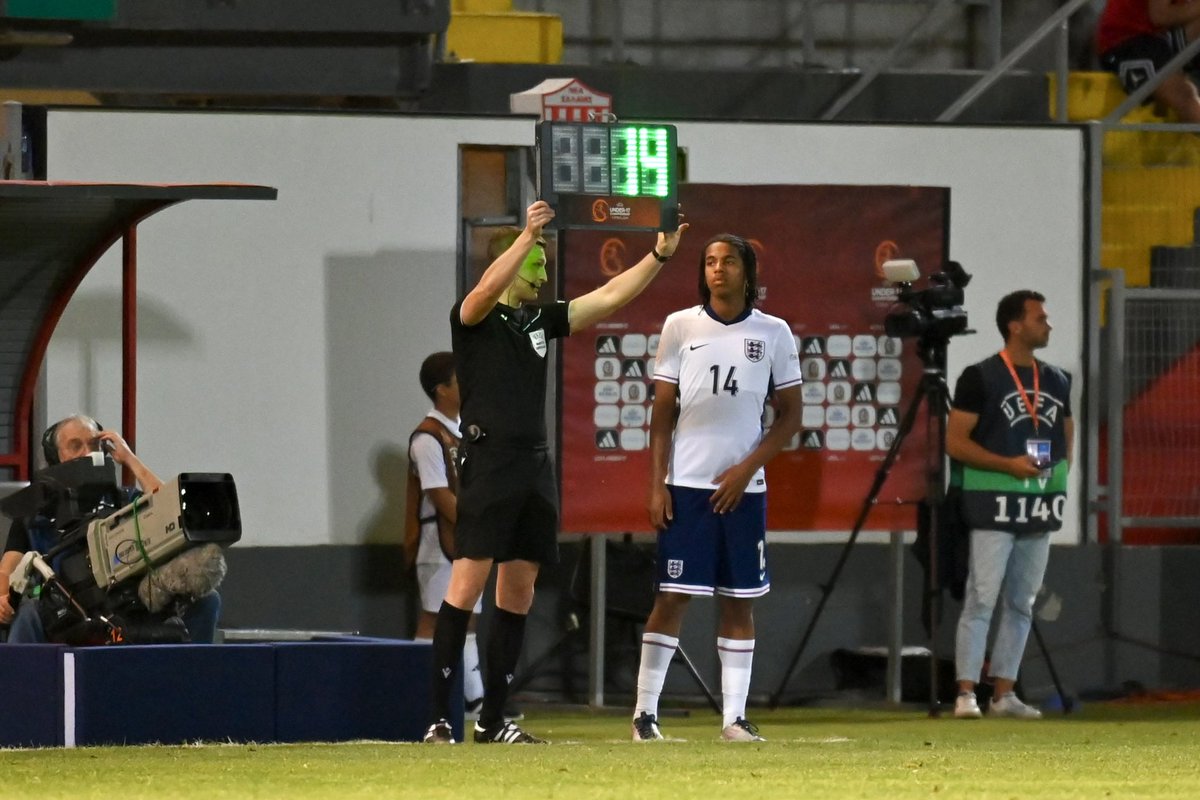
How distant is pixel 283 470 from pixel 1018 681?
3.92 meters

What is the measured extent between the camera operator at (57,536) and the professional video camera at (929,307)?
3.69 m

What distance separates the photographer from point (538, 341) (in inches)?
337

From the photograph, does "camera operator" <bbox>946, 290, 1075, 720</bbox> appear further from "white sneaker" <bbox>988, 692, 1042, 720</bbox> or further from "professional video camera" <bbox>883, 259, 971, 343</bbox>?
"professional video camera" <bbox>883, 259, 971, 343</bbox>

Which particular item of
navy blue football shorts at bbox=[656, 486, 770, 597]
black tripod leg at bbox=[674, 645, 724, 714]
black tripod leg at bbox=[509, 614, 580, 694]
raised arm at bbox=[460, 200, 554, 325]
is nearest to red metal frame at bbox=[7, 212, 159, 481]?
raised arm at bbox=[460, 200, 554, 325]

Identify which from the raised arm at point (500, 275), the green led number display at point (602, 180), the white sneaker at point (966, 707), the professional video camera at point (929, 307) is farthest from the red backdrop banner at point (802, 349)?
the raised arm at point (500, 275)

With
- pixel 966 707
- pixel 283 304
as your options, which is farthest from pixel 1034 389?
pixel 283 304

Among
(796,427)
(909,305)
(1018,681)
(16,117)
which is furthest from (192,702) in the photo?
(1018,681)

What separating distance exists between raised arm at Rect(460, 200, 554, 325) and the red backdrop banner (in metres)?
2.48

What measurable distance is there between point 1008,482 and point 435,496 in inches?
107

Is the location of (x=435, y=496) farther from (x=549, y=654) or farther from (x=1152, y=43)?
(x=1152, y=43)

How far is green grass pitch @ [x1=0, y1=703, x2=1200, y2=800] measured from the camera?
254 inches

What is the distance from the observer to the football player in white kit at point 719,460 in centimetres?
895

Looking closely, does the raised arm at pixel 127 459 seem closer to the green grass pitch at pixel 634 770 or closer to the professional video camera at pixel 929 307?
the green grass pitch at pixel 634 770

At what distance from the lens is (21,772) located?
7.02 m
